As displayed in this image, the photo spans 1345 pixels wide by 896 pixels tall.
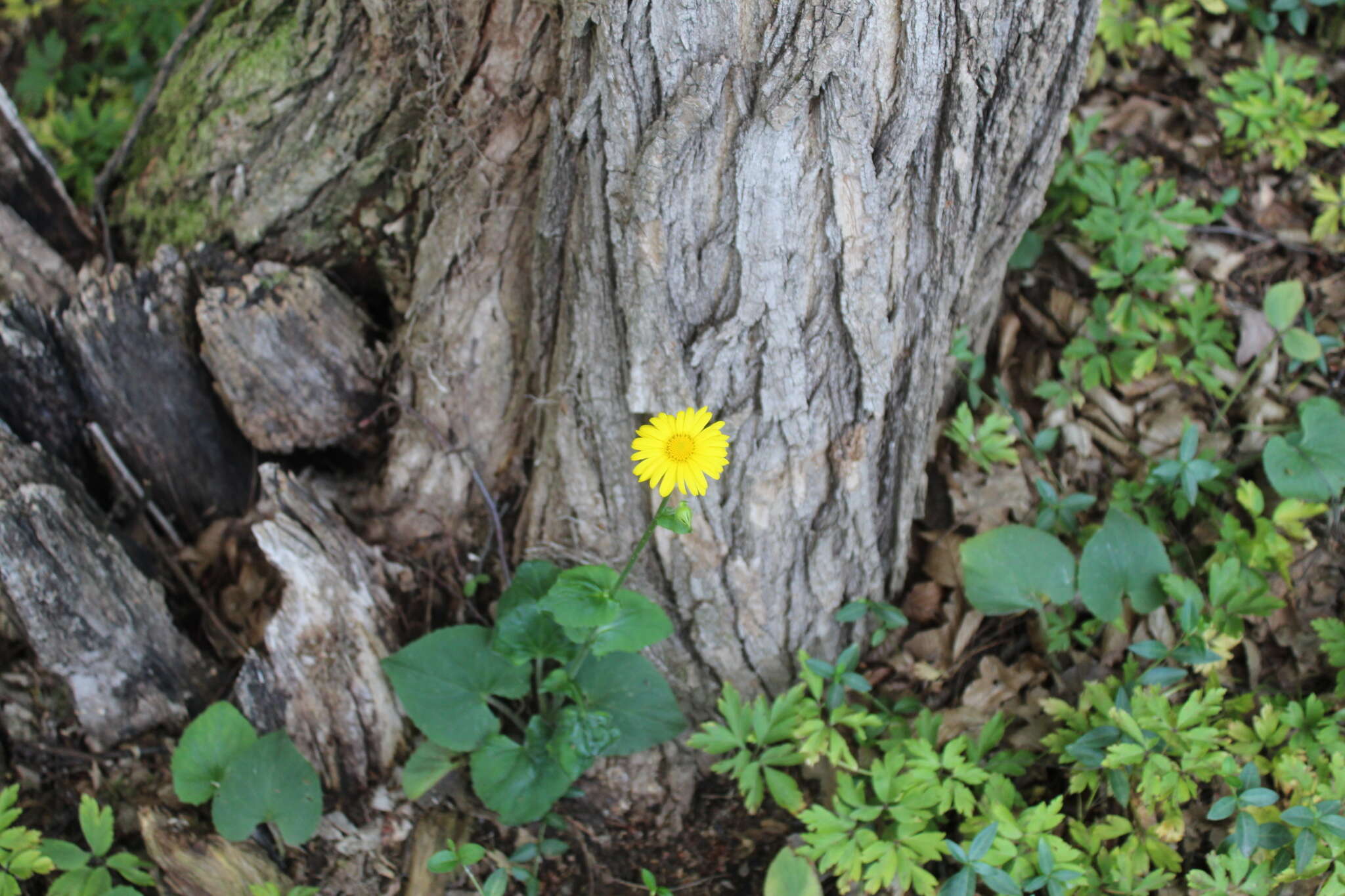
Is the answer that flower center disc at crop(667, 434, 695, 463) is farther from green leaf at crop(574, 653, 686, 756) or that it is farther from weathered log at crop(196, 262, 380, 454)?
weathered log at crop(196, 262, 380, 454)

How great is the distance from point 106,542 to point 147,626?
242mm

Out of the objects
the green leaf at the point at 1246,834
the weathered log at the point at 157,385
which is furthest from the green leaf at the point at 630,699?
the weathered log at the point at 157,385

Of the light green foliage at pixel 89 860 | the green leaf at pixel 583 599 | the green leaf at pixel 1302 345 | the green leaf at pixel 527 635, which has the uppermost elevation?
the green leaf at pixel 1302 345

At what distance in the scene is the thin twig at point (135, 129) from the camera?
8.49 feet

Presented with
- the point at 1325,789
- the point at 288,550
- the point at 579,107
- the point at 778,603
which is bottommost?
the point at 1325,789

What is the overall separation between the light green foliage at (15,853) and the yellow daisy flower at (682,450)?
5.25 ft

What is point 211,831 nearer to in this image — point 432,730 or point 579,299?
point 432,730

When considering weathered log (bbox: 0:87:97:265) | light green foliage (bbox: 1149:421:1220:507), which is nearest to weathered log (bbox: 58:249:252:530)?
weathered log (bbox: 0:87:97:265)

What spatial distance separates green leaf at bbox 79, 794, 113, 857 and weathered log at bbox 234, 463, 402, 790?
0.36 metres

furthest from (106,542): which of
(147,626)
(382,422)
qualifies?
(382,422)

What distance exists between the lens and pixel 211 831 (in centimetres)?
216

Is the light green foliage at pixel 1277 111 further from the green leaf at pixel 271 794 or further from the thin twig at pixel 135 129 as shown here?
the green leaf at pixel 271 794

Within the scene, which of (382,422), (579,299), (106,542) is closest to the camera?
(579,299)

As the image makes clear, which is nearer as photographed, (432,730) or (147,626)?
(432,730)
